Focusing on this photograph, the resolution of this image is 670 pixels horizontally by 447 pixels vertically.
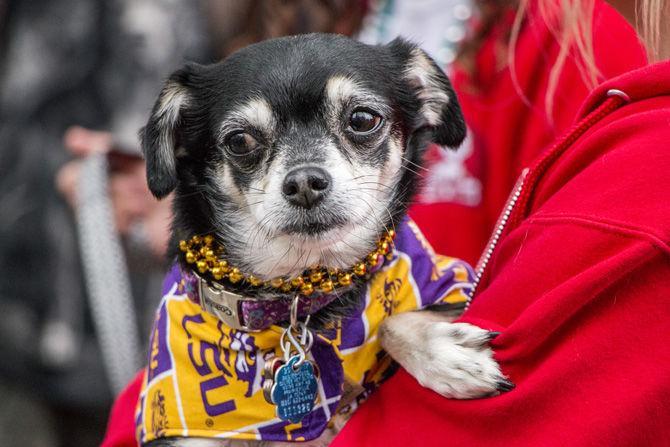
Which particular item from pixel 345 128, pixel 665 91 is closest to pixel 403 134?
pixel 345 128

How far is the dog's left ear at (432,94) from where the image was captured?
1.36 meters

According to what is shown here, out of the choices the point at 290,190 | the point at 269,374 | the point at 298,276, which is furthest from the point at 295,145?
the point at 269,374

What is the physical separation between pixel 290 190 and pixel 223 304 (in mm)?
209

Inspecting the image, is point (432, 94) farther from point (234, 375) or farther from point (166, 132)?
point (234, 375)

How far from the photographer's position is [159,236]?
237 cm

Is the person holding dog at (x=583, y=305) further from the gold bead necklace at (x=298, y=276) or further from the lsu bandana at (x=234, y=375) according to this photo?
the gold bead necklace at (x=298, y=276)

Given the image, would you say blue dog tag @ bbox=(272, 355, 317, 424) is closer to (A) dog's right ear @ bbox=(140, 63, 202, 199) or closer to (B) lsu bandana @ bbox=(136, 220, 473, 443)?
(B) lsu bandana @ bbox=(136, 220, 473, 443)

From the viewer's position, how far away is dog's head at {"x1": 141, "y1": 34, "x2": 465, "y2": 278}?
126 cm

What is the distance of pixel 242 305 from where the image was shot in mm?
1143

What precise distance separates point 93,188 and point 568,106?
4.41 ft

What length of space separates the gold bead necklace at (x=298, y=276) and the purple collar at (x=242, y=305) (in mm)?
20

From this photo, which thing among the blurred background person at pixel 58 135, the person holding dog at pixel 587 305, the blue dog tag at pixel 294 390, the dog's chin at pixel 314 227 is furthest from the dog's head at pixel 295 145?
the blurred background person at pixel 58 135

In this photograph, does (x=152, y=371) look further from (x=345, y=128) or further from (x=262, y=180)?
(x=345, y=128)

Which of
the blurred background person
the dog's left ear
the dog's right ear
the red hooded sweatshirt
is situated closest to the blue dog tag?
the red hooded sweatshirt
